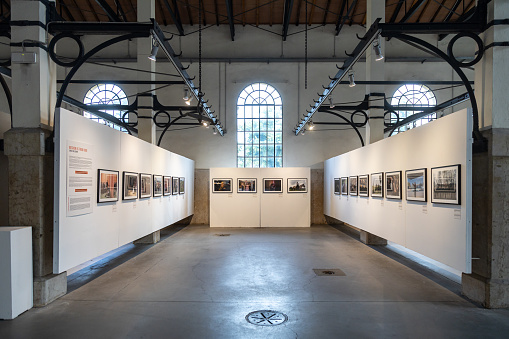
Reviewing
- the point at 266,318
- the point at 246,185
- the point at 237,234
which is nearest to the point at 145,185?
the point at 237,234

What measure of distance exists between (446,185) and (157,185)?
9191 mm

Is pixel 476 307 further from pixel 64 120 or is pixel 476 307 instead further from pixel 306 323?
pixel 64 120

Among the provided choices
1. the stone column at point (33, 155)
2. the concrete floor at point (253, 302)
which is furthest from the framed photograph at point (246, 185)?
the stone column at point (33, 155)

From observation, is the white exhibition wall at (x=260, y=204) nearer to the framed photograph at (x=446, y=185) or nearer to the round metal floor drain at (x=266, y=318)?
the framed photograph at (x=446, y=185)

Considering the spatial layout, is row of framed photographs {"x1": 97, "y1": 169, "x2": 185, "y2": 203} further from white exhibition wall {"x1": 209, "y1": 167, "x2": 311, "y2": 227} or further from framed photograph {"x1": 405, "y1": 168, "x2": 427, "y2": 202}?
framed photograph {"x1": 405, "y1": 168, "x2": 427, "y2": 202}

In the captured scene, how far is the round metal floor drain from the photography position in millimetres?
5398

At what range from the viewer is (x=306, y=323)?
17.6ft

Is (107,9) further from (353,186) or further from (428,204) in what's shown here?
(428,204)

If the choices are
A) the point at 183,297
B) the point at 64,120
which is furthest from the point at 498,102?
the point at 64,120

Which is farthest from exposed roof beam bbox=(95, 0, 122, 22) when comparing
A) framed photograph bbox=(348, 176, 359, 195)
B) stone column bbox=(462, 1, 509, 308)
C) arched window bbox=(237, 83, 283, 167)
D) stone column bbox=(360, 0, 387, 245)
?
stone column bbox=(462, 1, 509, 308)

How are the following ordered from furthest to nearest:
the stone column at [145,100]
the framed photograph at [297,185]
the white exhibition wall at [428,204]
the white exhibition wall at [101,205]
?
the framed photograph at [297,185]
the stone column at [145,100]
the white exhibition wall at [101,205]
the white exhibition wall at [428,204]

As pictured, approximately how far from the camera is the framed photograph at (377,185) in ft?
35.5

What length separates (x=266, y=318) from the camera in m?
5.58

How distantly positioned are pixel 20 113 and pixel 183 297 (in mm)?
4479
